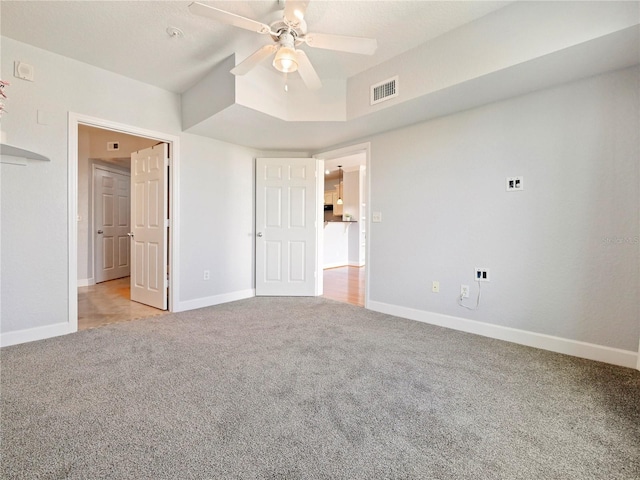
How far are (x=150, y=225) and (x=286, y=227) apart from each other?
1784 mm

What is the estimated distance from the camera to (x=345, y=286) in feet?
16.5

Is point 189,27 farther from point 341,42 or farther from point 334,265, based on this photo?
point 334,265

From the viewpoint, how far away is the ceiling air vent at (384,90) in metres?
2.64

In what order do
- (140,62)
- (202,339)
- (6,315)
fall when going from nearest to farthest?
(6,315)
(202,339)
(140,62)

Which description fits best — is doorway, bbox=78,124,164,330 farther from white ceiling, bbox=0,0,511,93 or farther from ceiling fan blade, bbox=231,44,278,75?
ceiling fan blade, bbox=231,44,278,75

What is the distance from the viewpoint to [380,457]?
1226mm

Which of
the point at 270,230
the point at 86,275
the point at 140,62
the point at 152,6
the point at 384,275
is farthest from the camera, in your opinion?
the point at 86,275

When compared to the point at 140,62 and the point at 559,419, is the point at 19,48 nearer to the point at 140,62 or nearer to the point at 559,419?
the point at 140,62

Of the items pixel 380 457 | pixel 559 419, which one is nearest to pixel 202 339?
pixel 380 457

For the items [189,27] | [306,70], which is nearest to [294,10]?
[306,70]

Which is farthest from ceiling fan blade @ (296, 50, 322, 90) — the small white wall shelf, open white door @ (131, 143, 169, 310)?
the small white wall shelf

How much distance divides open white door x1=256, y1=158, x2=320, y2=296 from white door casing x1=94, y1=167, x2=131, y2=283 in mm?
3260

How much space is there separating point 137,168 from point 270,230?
1978 millimetres

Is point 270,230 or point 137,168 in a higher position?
point 137,168
